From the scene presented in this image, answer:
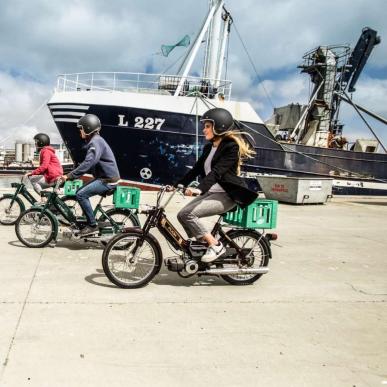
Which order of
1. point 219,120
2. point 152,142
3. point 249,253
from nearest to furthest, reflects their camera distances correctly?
point 219,120
point 249,253
point 152,142

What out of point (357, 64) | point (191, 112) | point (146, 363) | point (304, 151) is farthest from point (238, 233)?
point (357, 64)

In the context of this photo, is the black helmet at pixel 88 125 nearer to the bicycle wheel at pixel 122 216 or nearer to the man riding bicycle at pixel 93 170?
the man riding bicycle at pixel 93 170

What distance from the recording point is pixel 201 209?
15.0 feet

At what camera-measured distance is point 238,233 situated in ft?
16.4

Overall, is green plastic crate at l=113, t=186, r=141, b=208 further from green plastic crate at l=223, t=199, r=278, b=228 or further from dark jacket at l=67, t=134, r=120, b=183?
green plastic crate at l=223, t=199, r=278, b=228

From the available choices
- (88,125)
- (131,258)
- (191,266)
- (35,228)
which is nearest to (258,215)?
(191,266)

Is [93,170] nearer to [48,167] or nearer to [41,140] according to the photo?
[48,167]

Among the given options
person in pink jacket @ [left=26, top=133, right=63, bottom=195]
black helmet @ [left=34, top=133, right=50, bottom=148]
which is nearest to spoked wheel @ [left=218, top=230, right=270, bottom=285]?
person in pink jacket @ [left=26, top=133, right=63, bottom=195]

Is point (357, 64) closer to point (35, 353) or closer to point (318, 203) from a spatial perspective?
point (318, 203)

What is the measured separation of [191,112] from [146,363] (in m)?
14.9

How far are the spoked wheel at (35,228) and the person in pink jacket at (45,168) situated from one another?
113 cm

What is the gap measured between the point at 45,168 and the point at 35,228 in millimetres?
1450

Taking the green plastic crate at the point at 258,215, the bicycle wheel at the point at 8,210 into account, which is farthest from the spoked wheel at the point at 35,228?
the green plastic crate at the point at 258,215

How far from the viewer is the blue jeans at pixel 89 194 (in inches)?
243
